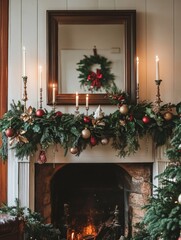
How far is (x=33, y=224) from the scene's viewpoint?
3.21 metres

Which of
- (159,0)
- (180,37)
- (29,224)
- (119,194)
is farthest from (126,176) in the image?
(159,0)

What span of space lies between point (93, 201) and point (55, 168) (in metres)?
0.57

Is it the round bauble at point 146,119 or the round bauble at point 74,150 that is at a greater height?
the round bauble at point 146,119

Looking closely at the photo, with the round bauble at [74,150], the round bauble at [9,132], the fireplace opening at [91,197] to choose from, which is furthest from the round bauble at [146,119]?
the round bauble at [9,132]

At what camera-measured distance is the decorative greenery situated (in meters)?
3.18

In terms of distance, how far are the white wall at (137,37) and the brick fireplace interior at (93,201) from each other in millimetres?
503

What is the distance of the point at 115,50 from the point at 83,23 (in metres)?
0.37

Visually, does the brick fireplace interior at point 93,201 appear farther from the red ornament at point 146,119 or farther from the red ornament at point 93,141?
the red ornament at point 146,119

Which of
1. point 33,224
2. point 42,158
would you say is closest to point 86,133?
point 42,158

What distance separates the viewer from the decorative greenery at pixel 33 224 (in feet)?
10.4

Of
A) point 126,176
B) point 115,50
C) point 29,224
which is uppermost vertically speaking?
point 115,50

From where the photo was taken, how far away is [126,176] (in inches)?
146

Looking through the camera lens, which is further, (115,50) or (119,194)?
(119,194)

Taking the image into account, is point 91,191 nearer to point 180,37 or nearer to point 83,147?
point 83,147
